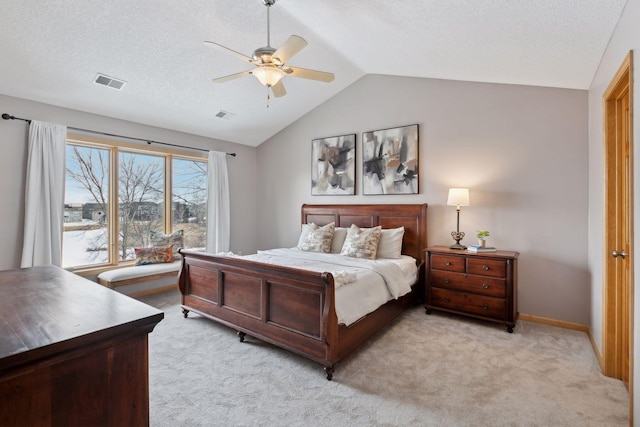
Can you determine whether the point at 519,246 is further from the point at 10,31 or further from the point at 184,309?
the point at 10,31

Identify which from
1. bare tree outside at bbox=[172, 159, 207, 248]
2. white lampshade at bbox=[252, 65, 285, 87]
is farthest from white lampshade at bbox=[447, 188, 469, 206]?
bare tree outside at bbox=[172, 159, 207, 248]

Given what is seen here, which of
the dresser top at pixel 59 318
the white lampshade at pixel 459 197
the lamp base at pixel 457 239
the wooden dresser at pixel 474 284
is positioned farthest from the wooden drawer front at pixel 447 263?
the dresser top at pixel 59 318

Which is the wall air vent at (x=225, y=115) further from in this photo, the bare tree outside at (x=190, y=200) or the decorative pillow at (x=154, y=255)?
the decorative pillow at (x=154, y=255)

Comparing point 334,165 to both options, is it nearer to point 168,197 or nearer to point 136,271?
point 168,197

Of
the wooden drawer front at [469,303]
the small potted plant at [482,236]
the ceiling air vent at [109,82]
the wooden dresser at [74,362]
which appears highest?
the ceiling air vent at [109,82]

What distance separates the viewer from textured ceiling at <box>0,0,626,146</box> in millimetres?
2469

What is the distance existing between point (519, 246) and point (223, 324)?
3.43 meters

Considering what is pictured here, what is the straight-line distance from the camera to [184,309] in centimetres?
367

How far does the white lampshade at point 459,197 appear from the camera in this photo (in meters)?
3.66

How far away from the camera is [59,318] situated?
1.08 meters

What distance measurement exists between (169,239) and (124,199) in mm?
862

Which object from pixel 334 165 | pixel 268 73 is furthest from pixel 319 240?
pixel 268 73

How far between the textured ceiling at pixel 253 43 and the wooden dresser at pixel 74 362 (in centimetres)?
285

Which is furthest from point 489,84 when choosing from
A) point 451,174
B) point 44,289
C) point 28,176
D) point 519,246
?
point 28,176
